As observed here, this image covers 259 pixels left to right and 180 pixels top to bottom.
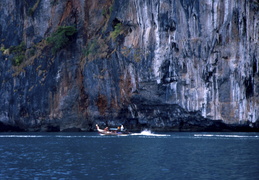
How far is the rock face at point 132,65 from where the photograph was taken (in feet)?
187

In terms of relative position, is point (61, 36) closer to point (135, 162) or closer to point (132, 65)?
point (132, 65)

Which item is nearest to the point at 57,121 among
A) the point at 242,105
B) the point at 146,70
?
the point at 146,70

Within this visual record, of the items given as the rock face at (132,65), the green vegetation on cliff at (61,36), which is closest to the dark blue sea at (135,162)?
the rock face at (132,65)

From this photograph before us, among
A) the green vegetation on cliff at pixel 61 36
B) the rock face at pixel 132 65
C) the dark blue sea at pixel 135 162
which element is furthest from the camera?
the green vegetation on cliff at pixel 61 36

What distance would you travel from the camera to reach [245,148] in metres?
35.9

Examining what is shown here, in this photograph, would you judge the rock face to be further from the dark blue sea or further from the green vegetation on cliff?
the dark blue sea

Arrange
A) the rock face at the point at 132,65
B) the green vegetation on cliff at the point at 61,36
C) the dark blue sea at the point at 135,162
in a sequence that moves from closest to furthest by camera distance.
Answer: the dark blue sea at the point at 135,162 → the rock face at the point at 132,65 → the green vegetation on cliff at the point at 61,36

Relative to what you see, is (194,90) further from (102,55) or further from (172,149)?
(172,149)

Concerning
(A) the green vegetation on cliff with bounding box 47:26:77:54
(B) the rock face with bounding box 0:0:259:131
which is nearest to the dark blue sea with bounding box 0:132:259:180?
(B) the rock face with bounding box 0:0:259:131

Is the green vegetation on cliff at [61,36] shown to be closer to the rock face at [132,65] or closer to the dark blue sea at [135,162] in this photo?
the rock face at [132,65]

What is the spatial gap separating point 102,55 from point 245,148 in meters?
33.9

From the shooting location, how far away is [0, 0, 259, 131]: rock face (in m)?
57.1

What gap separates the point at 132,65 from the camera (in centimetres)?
6253

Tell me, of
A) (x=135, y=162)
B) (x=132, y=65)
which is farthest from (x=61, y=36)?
(x=135, y=162)
